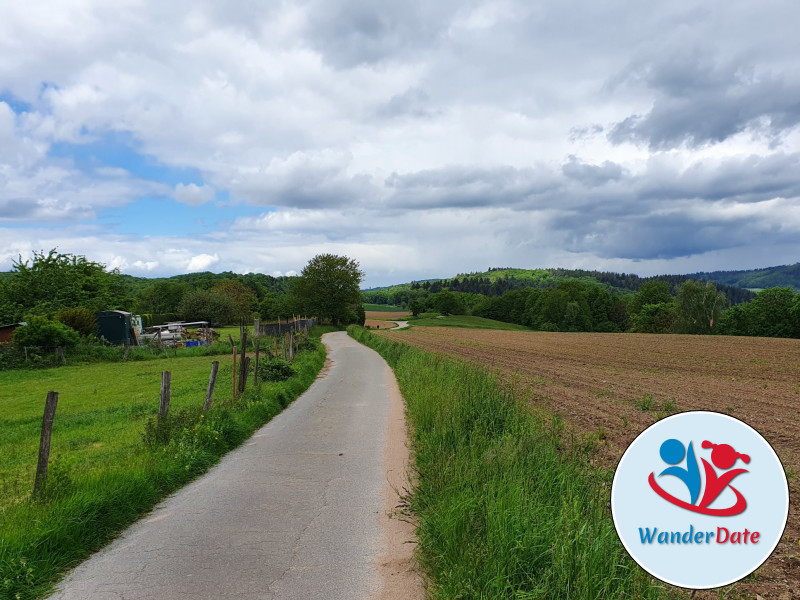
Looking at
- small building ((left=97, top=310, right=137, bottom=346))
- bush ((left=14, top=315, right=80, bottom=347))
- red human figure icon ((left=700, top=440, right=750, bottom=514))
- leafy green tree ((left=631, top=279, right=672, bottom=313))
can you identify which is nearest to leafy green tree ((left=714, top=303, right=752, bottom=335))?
leafy green tree ((left=631, top=279, right=672, bottom=313))

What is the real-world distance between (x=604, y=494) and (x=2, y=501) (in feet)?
25.5

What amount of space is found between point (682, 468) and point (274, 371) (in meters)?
19.2

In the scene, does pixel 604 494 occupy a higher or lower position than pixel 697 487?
lower

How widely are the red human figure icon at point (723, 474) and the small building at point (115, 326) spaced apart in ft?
177

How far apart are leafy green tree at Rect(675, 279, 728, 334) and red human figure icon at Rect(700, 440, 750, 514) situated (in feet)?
297

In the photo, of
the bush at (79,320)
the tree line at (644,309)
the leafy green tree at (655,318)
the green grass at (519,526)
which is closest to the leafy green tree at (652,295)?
the tree line at (644,309)

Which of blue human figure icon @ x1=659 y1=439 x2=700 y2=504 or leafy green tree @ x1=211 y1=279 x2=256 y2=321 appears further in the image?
leafy green tree @ x1=211 y1=279 x2=256 y2=321

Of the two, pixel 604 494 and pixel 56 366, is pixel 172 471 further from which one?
pixel 56 366

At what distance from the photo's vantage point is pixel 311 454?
32.6 feet

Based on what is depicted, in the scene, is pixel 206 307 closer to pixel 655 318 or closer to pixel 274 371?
pixel 655 318

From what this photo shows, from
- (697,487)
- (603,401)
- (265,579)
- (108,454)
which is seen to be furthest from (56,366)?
(697,487)

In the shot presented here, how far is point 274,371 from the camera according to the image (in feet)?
67.1

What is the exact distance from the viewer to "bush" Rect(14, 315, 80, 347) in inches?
1244

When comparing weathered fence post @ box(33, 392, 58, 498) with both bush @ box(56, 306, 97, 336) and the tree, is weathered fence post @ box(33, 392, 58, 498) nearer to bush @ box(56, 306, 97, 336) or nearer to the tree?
bush @ box(56, 306, 97, 336)
